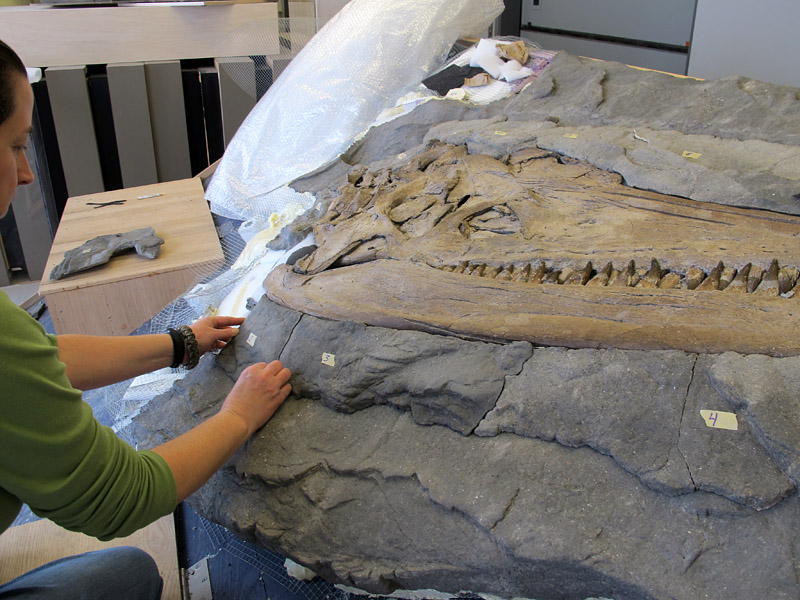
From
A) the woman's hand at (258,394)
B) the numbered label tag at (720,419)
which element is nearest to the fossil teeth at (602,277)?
the numbered label tag at (720,419)

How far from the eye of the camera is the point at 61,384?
5.01 ft

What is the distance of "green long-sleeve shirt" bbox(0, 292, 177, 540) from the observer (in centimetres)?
142

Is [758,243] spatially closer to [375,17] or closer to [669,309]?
[669,309]

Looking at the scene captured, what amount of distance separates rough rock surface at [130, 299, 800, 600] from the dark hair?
1197 mm

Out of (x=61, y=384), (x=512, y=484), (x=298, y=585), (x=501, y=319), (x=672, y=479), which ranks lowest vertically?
(x=298, y=585)

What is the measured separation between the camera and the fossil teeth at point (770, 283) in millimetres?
1956

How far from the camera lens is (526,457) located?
1.87 metres

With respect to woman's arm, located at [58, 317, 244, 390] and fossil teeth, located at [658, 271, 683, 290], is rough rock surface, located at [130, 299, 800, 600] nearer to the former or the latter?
fossil teeth, located at [658, 271, 683, 290]

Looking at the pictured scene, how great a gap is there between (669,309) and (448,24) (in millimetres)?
3487

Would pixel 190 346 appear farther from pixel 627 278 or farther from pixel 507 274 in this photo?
pixel 627 278

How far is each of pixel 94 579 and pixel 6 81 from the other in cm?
140

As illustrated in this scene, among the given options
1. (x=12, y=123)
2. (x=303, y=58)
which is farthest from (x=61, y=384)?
(x=303, y=58)

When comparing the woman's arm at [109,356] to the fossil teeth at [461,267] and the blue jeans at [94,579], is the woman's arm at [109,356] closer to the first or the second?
the blue jeans at [94,579]

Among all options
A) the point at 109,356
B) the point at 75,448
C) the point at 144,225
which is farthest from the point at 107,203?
the point at 75,448
